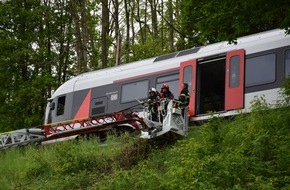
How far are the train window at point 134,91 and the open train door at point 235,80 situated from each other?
3236 millimetres

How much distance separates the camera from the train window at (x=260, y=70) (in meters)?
18.5

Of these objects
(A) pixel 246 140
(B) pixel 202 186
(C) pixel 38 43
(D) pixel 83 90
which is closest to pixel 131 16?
(C) pixel 38 43

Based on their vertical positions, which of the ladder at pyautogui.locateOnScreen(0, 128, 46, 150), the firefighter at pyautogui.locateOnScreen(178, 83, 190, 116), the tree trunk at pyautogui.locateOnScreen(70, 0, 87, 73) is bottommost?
the ladder at pyautogui.locateOnScreen(0, 128, 46, 150)

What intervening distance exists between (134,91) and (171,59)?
1.75 m

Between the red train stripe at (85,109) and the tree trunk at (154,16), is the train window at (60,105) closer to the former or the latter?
the red train stripe at (85,109)

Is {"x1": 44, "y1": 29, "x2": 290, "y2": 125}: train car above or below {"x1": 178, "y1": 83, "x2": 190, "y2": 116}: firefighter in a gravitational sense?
above

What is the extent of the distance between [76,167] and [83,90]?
7.44 meters

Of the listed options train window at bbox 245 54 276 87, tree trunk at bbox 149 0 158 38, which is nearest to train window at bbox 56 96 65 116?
train window at bbox 245 54 276 87

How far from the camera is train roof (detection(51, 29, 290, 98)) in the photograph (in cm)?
1888

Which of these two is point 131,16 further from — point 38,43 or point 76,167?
point 76,167

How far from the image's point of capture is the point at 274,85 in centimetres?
1828

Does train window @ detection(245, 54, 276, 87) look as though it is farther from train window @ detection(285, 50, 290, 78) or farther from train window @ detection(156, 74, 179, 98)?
train window @ detection(156, 74, 179, 98)

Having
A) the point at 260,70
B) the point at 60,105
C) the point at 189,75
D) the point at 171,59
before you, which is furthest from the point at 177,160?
the point at 60,105

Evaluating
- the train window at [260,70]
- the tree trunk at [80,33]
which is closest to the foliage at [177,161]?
the train window at [260,70]
